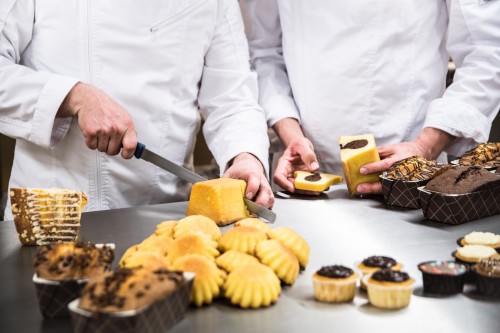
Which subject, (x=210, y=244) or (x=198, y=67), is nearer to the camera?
(x=210, y=244)

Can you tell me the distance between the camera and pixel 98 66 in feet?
6.18

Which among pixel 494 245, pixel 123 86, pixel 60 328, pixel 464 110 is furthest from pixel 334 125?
pixel 60 328

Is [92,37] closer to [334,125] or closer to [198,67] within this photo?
[198,67]

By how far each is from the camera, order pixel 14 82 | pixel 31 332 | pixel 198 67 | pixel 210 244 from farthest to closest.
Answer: pixel 198 67, pixel 14 82, pixel 210 244, pixel 31 332

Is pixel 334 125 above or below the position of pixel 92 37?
below

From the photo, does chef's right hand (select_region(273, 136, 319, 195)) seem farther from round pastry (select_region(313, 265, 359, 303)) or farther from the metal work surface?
round pastry (select_region(313, 265, 359, 303))

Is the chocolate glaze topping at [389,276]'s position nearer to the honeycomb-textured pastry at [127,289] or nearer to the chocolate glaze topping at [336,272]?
the chocolate glaze topping at [336,272]

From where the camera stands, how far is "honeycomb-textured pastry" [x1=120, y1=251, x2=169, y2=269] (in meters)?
1.19

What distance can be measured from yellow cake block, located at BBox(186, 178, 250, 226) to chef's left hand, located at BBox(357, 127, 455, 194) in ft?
1.31

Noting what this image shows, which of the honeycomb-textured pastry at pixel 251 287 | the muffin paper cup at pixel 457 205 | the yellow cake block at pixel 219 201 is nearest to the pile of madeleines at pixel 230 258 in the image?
the honeycomb-textured pastry at pixel 251 287

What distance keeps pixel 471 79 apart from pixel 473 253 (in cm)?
108

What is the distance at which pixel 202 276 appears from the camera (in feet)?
3.83

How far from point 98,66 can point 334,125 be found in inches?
33.2

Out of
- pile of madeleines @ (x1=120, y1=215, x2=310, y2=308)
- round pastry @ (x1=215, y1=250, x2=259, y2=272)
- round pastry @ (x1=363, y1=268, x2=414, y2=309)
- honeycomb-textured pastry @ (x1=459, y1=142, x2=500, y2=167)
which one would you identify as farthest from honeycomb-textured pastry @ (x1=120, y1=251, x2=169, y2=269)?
honeycomb-textured pastry @ (x1=459, y1=142, x2=500, y2=167)
